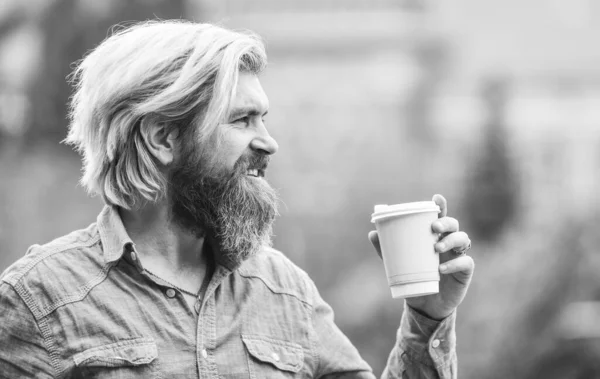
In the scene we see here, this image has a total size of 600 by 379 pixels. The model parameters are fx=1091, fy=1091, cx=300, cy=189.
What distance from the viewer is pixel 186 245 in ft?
9.80

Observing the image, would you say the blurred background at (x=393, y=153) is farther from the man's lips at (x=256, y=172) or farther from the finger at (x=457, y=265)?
the finger at (x=457, y=265)

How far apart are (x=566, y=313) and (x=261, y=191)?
678 cm

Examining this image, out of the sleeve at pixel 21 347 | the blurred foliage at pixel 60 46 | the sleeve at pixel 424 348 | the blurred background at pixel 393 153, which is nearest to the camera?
the sleeve at pixel 21 347

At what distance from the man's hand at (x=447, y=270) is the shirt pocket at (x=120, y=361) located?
70 cm

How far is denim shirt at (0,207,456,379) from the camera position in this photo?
2680mm

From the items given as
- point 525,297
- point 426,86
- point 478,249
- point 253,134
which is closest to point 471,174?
point 478,249

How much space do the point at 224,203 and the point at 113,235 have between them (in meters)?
0.31

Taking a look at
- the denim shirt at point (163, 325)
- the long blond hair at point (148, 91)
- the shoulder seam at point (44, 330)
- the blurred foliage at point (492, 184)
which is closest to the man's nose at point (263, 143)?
the long blond hair at point (148, 91)

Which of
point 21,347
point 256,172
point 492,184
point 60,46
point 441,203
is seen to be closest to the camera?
point 21,347

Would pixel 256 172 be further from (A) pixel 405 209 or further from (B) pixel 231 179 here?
(A) pixel 405 209

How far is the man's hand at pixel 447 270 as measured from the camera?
281cm

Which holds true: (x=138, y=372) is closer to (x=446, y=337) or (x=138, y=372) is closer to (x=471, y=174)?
(x=446, y=337)

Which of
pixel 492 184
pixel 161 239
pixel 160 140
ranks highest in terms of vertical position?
pixel 160 140

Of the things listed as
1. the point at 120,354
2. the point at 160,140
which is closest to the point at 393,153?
the point at 160,140
